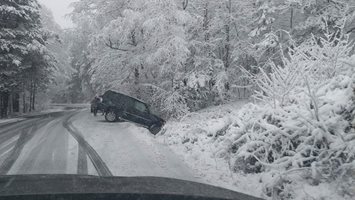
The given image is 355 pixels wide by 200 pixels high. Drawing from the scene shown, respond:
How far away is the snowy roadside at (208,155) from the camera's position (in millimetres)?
7688

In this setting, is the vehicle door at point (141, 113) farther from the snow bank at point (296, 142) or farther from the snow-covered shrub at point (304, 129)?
the snow-covered shrub at point (304, 129)

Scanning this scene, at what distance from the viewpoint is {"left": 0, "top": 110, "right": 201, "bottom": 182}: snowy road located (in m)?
8.52

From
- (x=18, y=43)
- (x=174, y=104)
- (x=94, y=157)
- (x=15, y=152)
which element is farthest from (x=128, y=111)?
(x=18, y=43)

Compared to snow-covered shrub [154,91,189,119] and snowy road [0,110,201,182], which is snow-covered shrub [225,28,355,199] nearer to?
snowy road [0,110,201,182]

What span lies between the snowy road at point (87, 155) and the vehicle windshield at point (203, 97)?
4cm

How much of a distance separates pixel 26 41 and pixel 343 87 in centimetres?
2447

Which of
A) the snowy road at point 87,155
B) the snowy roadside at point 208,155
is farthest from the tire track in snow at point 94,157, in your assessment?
the snowy roadside at point 208,155

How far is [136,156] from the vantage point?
407 inches

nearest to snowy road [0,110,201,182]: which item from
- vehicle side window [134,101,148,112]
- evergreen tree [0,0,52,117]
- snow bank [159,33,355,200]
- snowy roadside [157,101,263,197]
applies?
snowy roadside [157,101,263,197]

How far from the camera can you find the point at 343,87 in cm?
825

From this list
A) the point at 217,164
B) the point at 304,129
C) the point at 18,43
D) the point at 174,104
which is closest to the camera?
the point at 304,129

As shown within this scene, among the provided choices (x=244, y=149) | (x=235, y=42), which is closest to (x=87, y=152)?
(x=244, y=149)

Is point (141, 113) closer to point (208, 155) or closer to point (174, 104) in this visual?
point (174, 104)

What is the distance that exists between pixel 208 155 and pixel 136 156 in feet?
6.50
